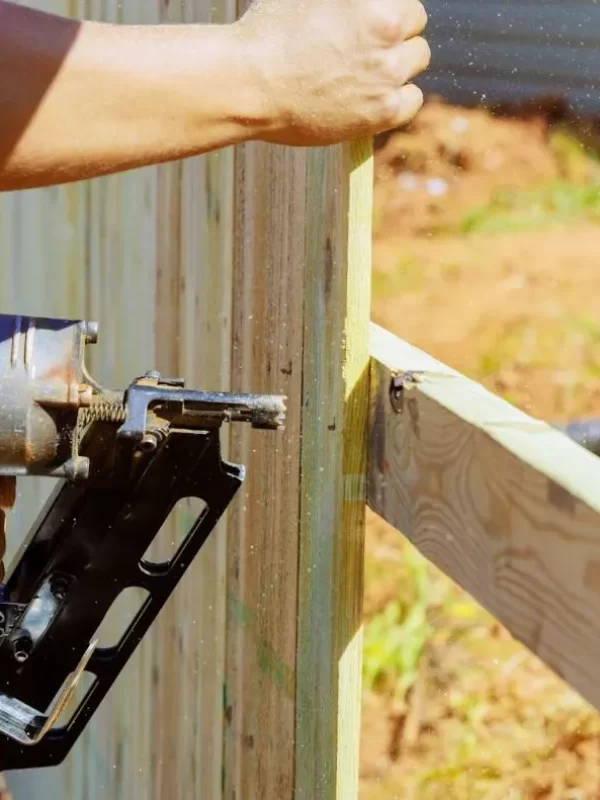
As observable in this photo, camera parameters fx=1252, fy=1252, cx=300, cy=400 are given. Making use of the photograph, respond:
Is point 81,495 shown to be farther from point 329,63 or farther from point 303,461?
point 329,63

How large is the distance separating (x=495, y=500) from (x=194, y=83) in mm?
586

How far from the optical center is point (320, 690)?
1.80m

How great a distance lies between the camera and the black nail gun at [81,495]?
1.54m

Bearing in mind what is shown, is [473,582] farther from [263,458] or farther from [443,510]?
[263,458]

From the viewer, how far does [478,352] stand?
789 centimetres

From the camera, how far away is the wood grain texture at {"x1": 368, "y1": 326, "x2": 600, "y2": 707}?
120 cm

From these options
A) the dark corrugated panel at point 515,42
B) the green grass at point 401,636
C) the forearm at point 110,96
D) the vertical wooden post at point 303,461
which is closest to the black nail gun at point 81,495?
the vertical wooden post at point 303,461

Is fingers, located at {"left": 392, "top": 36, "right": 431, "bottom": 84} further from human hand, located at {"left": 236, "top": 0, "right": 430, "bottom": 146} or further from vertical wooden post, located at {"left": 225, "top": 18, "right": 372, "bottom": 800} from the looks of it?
vertical wooden post, located at {"left": 225, "top": 18, "right": 372, "bottom": 800}

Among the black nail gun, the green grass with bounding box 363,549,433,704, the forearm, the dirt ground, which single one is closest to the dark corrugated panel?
the forearm

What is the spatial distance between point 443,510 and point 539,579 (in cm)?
26

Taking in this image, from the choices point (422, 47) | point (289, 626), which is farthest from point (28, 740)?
point (422, 47)

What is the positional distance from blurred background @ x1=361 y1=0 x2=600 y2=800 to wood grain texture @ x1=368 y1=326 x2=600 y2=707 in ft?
2.30

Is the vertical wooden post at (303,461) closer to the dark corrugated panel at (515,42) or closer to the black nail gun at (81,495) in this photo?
the black nail gun at (81,495)

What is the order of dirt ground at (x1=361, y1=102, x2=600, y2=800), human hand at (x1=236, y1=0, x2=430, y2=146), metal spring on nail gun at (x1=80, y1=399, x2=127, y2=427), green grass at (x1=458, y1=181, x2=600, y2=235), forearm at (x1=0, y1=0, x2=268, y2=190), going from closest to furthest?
forearm at (x1=0, y1=0, x2=268, y2=190), human hand at (x1=236, y1=0, x2=430, y2=146), metal spring on nail gun at (x1=80, y1=399, x2=127, y2=427), dirt ground at (x1=361, y1=102, x2=600, y2=800), green grass at (x1=458, y1=181, x2=600, y2=235)
